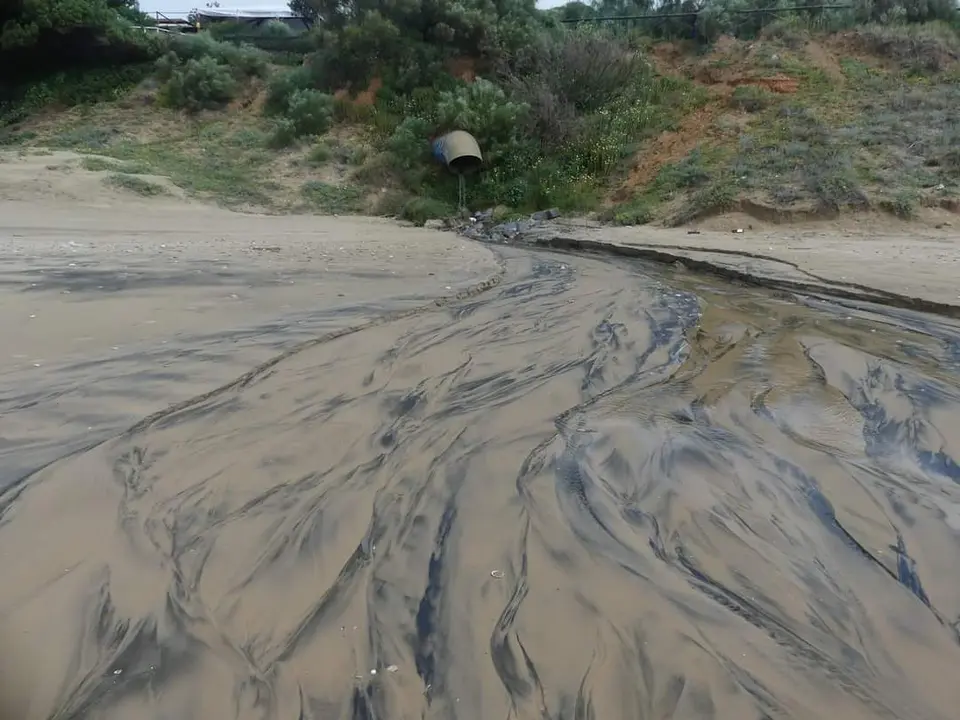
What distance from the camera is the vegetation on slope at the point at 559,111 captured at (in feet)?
42.6

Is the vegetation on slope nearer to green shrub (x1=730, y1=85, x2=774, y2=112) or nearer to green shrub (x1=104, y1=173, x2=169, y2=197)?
green shrub (x1=730, y1=85, x2=774, y2=112)

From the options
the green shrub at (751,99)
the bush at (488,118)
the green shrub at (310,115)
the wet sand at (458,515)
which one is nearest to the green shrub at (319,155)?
the green shrub at (310,115)

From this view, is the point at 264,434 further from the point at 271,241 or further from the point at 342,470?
the point at 271,241

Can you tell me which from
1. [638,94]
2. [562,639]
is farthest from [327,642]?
[638,94]

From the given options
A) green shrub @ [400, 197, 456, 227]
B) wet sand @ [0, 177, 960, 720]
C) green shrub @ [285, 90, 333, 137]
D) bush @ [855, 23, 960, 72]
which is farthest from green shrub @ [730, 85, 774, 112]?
wet sand @ [0, 177, 960, 720]

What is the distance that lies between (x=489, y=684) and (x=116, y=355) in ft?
10.3

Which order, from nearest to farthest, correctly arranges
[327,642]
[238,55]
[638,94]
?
[327,642] → [638,94] → [238,55]

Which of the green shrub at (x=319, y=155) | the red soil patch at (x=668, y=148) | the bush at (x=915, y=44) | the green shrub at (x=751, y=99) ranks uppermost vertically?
the bush at (x=915, y=44)

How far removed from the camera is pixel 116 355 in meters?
4.18

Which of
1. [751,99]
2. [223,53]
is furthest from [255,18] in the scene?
[751,99]

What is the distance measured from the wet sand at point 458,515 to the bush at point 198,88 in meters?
15.9

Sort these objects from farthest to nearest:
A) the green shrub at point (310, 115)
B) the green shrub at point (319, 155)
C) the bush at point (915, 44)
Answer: the green shrub at point (310, 115)
the green shrub at point (319, 155)
the bush at point (915, 44)

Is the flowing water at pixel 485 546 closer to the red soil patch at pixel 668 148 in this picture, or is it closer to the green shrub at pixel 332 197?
the red soil patch at pixel 668 148

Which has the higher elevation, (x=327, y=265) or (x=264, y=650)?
(x=264, y=650)
